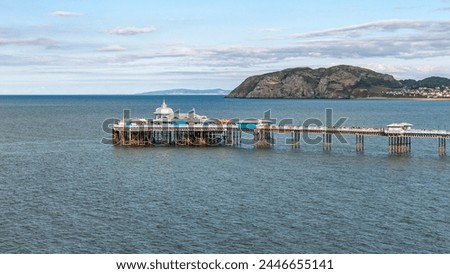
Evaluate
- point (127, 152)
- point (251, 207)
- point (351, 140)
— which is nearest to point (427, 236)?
point (251, 207)

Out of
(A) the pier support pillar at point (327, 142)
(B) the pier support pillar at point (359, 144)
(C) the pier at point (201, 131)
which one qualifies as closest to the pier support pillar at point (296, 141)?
(C) the pier at point (201, 131)

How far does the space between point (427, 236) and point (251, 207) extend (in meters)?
14.8

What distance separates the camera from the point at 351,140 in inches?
4370

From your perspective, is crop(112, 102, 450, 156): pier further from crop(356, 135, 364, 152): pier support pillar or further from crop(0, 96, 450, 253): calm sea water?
crop(0, 96, 450, 253): calm sea water

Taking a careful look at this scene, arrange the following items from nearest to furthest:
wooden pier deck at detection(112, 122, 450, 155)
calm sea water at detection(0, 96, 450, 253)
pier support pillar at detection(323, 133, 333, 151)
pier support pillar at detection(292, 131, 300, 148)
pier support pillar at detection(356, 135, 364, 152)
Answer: calm sea water at detection(0, 96, 450, 253)
pier support pillar at detection(356, 135, 364, 152)
pier support pillar at detection(323, 133, 333, 151)
wooden pier deck at detection(112, 122, 450, 155)
pier support pillar at detection(292, 131, 300, 148)

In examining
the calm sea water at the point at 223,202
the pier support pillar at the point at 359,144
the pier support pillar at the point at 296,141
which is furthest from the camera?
the pier support pillar at the point at 296,141

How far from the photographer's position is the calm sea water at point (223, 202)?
135 feet

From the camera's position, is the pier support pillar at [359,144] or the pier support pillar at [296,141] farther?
the pier support pillar at [296,141]

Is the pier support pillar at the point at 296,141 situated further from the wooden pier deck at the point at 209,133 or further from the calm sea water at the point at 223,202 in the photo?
the calm sea water at the point at 223,202

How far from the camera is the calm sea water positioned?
41281mm

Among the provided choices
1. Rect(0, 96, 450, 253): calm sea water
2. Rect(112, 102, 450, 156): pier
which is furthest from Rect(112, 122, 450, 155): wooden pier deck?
Rect(0, 96, 450, 253): calm sea water

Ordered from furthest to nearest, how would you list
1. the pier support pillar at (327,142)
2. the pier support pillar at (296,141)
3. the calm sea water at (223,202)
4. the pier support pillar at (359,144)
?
the pier support pillar at (296,141), the pier support pillar at (327,142), the pier support pillar at (359,144), the calm sea water at (223,202)

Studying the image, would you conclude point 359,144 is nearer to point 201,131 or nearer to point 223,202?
point 201,131

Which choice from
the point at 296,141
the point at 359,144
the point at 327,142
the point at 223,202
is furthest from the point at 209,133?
the point at 223,202
